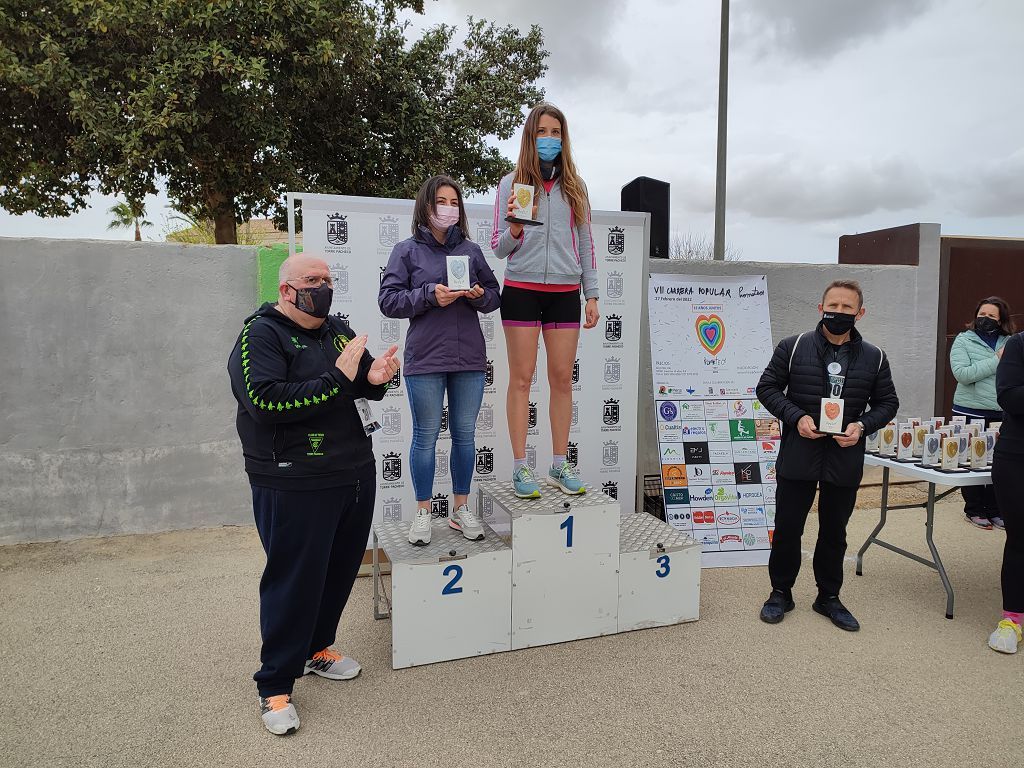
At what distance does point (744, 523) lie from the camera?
408 cm

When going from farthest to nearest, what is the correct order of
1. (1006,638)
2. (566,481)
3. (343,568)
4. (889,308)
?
(889,308), (566,481), (1006,638), (343,568)

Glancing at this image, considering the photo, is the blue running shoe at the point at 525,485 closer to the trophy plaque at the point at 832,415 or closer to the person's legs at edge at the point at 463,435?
the person's legs at edge at the point at 463,435

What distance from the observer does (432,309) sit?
2.96m

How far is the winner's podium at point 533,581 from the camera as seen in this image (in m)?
2.74

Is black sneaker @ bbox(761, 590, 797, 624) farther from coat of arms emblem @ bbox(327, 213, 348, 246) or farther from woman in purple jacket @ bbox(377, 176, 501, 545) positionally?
coat of arms emblem @ bbox(327, 213, 348, 246)

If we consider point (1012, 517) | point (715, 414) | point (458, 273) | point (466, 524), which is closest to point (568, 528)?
point (466, 524)

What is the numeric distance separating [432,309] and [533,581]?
1302 mm

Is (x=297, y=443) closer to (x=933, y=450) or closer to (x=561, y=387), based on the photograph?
(x=561, y=387)

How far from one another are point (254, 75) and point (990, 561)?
26.0 ft

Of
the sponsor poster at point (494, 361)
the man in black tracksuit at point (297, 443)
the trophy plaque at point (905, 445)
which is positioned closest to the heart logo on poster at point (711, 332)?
Answer: the sponsor poster at point (494, 361)

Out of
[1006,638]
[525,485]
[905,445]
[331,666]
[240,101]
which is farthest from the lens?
[240,101]

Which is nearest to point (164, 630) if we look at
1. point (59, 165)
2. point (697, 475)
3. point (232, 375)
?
point (232, 375)

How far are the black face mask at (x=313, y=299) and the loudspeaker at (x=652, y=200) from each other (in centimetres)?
273

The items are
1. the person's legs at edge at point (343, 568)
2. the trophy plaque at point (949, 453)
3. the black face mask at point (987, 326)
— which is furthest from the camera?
the black face mask at point (987, 326)
